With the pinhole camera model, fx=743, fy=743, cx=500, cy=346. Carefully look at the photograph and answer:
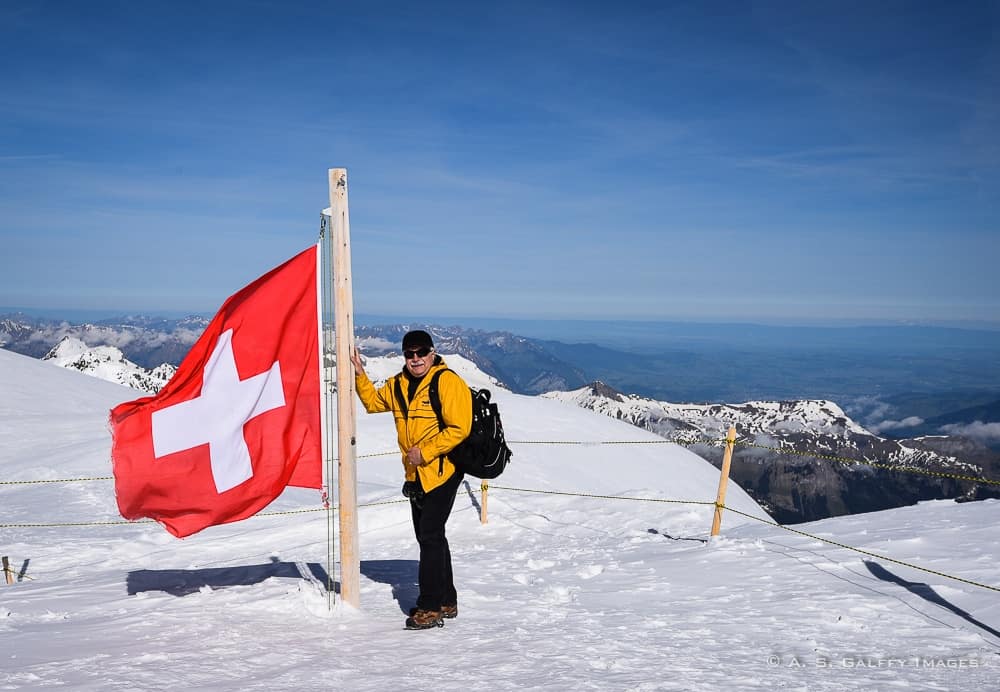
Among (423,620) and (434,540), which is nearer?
(423,620)

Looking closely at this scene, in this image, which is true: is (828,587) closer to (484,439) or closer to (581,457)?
(484,439)

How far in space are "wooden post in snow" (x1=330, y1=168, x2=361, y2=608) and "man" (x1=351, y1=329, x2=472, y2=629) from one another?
0.41 metres

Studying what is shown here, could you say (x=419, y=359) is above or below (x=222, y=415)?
above

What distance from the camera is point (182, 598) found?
736cm

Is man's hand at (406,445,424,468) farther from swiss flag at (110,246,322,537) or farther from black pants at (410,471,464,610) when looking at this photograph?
Result: swiss flag at (110,246,322,537)

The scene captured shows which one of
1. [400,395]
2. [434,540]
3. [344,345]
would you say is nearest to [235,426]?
[344,345]

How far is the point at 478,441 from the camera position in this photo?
6.56m

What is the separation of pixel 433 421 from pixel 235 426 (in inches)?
72.8

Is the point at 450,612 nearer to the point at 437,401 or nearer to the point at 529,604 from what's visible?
the point at 529,604

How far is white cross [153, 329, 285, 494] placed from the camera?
6.76 metres

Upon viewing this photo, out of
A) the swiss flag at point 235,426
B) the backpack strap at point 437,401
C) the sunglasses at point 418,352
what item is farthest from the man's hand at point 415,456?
the swiss flag at point 235,426

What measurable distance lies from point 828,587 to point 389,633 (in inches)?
191

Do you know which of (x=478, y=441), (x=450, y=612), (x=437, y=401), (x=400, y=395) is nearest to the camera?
(x=437, y=401)

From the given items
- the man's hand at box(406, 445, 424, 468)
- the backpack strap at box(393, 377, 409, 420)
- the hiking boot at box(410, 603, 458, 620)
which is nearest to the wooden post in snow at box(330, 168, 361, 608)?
the backpack strap at box(393, 377, 409, 420)
